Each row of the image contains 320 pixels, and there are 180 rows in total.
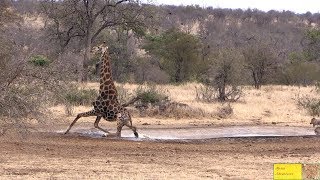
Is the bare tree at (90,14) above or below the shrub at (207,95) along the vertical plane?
above

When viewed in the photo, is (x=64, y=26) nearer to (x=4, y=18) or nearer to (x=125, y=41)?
(x=125, y=41)

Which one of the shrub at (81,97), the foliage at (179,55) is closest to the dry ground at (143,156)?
the shrub at (81,97)

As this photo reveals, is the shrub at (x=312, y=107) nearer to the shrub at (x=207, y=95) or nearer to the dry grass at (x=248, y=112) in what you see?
the dry grass at (x=248, y=112)

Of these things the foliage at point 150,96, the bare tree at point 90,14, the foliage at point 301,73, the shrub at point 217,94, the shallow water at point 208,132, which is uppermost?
the bare tree at point 90,14

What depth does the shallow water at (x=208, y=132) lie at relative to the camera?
55.0ft

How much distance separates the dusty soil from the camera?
10742mm

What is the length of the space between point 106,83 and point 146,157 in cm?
392

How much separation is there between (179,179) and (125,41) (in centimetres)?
3636

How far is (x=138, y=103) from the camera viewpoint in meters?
22.4

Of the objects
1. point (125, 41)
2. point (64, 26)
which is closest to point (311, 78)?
point (125, 41)

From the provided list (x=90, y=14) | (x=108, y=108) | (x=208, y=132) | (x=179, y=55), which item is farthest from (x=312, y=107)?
(x=179, y=55)

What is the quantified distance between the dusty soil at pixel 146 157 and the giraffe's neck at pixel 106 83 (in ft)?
3.88

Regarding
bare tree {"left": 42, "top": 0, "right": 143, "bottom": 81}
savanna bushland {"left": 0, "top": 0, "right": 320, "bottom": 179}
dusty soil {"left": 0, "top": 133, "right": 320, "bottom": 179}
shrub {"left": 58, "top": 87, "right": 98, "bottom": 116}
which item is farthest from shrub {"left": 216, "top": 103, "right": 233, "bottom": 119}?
bare tree {"left": 42, "top": 0, "right": 143, "bottom": 81}

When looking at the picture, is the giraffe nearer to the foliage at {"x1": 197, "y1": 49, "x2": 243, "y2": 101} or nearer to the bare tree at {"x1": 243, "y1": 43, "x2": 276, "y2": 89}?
the foliage at {"x1": 197, "y1": 49, "x2": 243, "y2": 101}
